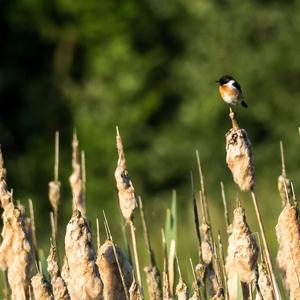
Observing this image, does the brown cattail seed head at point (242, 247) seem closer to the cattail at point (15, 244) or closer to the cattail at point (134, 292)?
the cattail at point (134, 292)

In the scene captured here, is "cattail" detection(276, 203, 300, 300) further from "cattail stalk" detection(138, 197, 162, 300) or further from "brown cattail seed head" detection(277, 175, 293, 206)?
"cattail stalk" detection(138, 197, 162, 300)

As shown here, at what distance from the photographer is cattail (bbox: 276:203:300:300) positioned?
2.88m

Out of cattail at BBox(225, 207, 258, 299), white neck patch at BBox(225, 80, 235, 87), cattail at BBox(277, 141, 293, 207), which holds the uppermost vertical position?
white neck patch at BBox(225, 80, 235, 87)

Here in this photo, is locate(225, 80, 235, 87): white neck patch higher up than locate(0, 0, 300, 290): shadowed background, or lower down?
lower down

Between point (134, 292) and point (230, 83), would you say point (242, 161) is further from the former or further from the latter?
point (230, 83)

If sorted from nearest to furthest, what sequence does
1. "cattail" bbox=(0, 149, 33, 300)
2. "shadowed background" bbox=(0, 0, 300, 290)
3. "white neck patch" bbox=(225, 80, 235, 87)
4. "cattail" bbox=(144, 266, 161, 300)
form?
"cattail" bbox=(0, 149, 33, 300), "cattail" bbox=(144, 266, 161, 300), "white neck patch" bbox=(225, 80, 235, 87), "shadowed background" bbox=(0, 0, 300, 290)

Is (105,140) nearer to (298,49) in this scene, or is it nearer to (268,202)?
(298,49)

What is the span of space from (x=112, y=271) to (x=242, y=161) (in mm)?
478

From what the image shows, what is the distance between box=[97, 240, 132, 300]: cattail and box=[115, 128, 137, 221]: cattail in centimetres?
10

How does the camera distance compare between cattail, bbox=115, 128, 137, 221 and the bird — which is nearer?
cattail, bbox=115, 128, 137, 221

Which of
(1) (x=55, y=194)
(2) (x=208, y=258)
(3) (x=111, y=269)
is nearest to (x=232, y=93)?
(1) (x=55, y=194)

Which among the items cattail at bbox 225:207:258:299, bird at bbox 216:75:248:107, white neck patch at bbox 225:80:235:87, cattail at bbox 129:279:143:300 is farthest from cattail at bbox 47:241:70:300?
white neck patch at bbox 225:80:235:87

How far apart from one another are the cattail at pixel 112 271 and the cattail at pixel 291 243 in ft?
1.29

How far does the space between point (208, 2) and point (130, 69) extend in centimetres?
159
